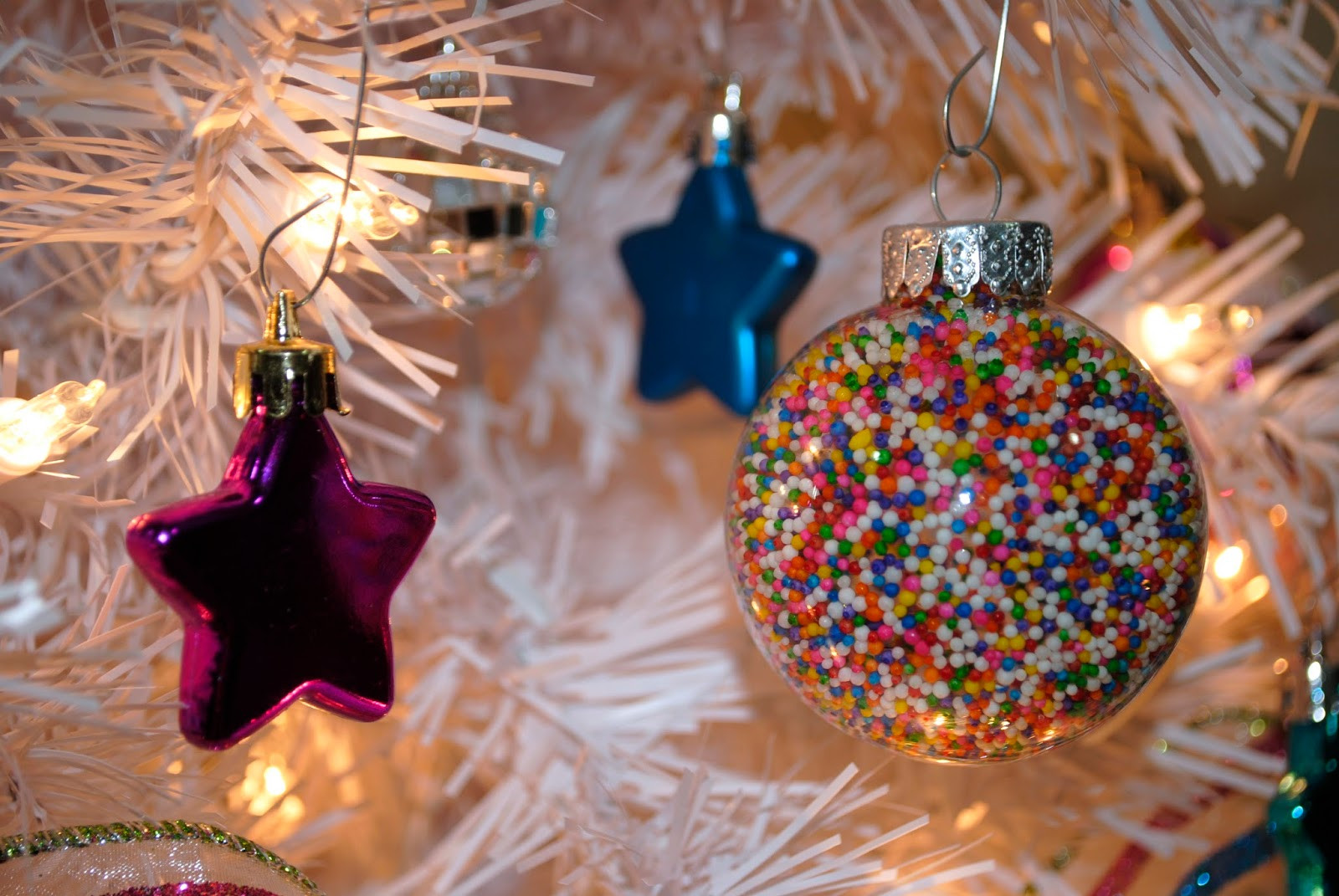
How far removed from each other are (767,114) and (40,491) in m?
0.51

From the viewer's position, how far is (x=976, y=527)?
15.5 inches

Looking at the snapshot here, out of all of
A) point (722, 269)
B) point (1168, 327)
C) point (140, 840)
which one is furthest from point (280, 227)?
point (1168, 327)

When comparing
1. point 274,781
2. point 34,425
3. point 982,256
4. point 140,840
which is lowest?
A: point 274,781

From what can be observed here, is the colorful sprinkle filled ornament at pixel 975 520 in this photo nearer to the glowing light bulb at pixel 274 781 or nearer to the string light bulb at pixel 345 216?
the string light bulb at pixel 345 216

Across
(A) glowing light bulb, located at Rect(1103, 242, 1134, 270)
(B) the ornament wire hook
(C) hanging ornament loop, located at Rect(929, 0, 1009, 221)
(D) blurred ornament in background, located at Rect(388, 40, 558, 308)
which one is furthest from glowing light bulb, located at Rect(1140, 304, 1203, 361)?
(B) the ornament wire hook

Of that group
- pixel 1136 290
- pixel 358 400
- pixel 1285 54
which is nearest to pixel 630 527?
pixel 358 400

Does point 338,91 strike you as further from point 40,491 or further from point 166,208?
point 40,491

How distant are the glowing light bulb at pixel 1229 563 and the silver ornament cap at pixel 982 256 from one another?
30 centimetres

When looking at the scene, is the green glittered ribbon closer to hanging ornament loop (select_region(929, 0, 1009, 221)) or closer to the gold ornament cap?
the gold ornament cap

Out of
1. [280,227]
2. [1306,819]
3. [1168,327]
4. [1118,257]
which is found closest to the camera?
[280,227]

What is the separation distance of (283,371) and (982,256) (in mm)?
265

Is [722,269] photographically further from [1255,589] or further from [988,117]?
[1255,589]

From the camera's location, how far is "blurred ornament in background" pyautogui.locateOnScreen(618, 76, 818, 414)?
0.67 m

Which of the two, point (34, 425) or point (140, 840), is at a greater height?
point (34, 425)
